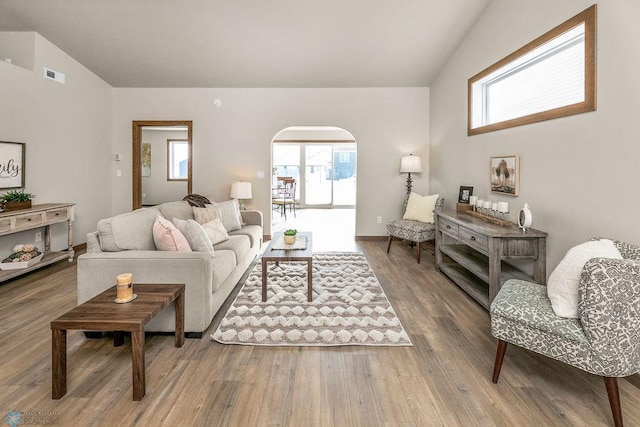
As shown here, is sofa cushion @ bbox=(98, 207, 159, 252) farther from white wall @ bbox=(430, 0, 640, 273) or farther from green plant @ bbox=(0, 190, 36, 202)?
white wall @ bbox=(430, 0, 640, 273)

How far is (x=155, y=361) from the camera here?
2.12 metres

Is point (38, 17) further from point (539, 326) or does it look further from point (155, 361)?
point (539, 326)

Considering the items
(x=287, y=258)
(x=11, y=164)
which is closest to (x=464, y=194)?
(x=287, y=258)

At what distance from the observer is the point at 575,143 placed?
2572 millimetres

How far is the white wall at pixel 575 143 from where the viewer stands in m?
2.13

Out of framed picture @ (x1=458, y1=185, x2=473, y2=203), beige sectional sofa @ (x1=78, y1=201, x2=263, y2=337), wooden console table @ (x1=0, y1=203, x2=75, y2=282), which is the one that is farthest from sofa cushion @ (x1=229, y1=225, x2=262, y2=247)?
framed picture @ (x1=458, y1=185, x2=473, y2=203)

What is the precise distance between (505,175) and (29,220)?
515 cm

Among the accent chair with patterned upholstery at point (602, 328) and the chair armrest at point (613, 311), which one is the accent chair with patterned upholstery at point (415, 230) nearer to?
the accent chair with patterned upholstery at point (602, 328)

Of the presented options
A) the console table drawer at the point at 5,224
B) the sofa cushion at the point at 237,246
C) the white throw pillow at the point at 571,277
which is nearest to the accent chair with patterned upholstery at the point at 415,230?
the sofa cushion at the point at 237,246

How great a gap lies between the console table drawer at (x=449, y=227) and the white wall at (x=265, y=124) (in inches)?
75.0

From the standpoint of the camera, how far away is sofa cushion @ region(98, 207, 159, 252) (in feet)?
8.04

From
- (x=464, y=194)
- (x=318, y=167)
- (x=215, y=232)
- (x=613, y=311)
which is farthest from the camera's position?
(x=318, y=167)

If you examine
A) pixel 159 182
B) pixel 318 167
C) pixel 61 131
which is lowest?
pixel 159 182

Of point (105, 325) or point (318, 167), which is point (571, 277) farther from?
point (318, 167)
